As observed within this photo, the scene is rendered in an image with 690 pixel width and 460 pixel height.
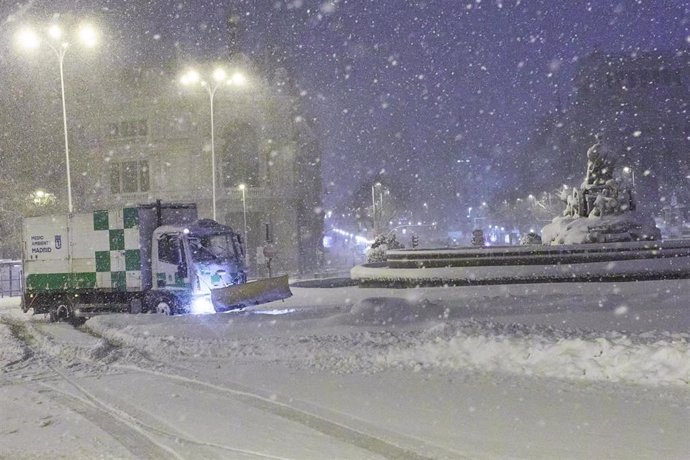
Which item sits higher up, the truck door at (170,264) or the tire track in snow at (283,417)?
the truck door at (170,264)

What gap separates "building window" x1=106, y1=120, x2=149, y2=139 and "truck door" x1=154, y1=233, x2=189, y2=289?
37908 mm

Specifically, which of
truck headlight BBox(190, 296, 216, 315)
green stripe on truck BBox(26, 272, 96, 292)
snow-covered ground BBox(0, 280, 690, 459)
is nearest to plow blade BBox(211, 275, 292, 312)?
truck headlight BBox(190, 296, 216, 315)

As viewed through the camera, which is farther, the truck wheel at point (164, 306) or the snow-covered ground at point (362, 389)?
the truck wheel at point (164, 306)

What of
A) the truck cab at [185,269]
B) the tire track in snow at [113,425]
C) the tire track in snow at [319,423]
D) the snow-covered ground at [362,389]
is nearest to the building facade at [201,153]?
the truck cab at [185,269]

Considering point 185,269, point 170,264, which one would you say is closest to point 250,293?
point 185,269

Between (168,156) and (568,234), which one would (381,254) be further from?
(168,156)

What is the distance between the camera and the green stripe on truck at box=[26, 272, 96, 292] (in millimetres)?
20141

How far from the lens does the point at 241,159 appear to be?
54812 millimetres

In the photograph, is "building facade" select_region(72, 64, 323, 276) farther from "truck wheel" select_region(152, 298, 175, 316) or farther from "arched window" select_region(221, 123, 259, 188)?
"truck wheel" select_region(152, 298, 175, 316)

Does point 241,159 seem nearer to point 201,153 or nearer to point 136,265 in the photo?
point 201,153

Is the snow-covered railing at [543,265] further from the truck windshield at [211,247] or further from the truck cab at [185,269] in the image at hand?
the truck cab at [185,269]

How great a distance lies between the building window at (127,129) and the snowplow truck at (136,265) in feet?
115

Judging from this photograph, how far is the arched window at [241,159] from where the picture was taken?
2144 inches

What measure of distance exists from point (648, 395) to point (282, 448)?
14.4 ft
